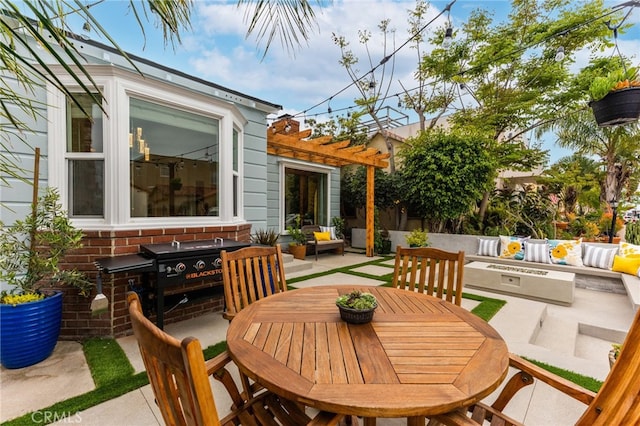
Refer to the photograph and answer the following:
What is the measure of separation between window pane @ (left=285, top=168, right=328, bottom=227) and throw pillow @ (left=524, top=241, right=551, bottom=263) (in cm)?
511

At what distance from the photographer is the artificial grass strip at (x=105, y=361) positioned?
2236 mm

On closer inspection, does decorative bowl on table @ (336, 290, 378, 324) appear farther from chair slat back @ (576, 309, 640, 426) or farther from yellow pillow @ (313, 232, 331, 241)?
yellow pillow @ (313, 232, 331, 241)

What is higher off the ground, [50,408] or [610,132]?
[610,132]

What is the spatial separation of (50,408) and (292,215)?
6.25 m

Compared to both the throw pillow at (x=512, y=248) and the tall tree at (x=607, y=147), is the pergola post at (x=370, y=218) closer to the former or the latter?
the throw pillow at (x=512, y=248)

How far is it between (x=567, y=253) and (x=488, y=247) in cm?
133

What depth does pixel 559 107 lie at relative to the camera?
7.64 metres

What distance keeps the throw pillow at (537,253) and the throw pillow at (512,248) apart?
0.13m

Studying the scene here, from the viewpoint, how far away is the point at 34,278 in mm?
2471

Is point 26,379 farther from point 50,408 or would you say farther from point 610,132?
point 610,132

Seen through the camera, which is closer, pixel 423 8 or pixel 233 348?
pixel 233 348

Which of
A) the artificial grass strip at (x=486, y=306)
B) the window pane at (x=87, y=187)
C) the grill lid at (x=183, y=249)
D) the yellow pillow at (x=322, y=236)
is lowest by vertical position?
the artificial grass strip at (x=486, y=306)

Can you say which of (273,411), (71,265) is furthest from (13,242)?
(273,411)

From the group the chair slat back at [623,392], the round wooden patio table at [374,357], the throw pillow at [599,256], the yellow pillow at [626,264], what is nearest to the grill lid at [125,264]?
the round wooden patio table at [374,357]
